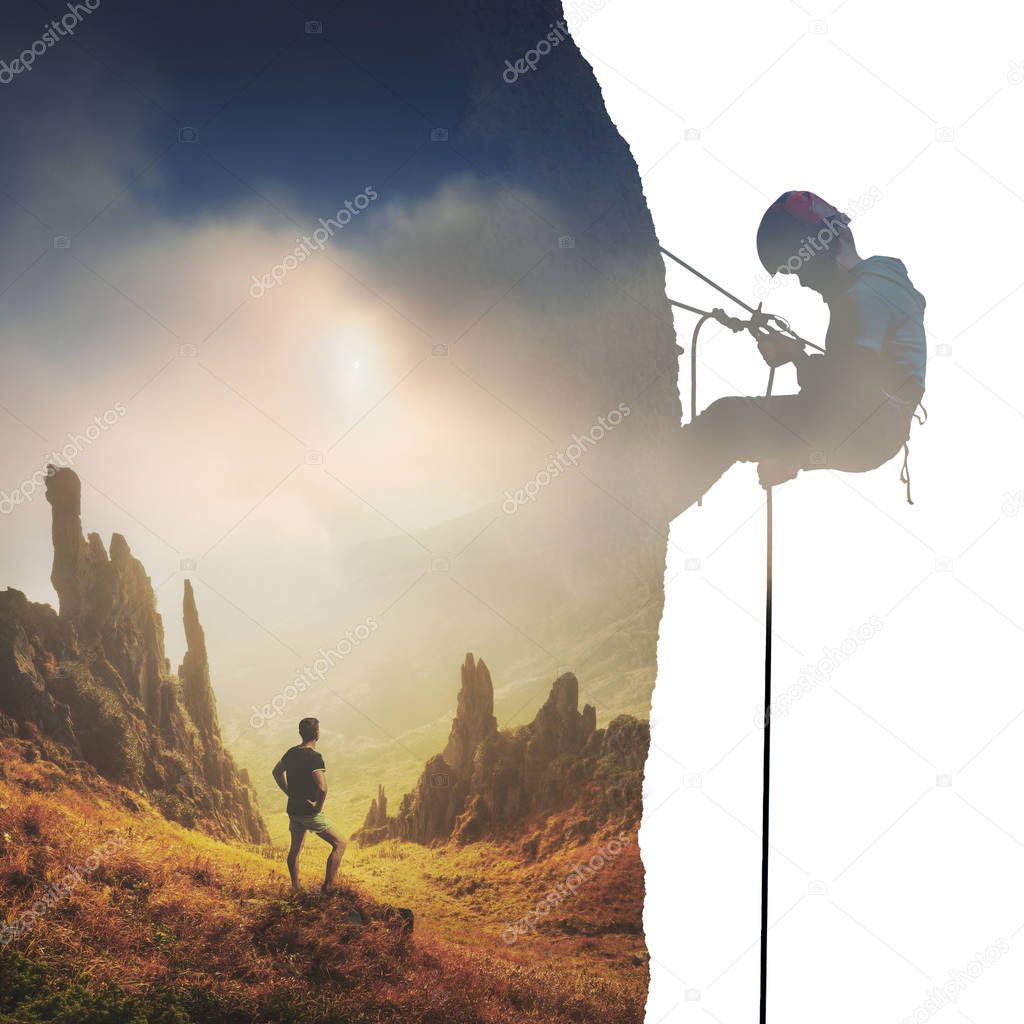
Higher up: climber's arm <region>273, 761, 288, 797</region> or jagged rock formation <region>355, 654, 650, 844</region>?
jagged rock formation <region>355, 654, 650, 844</region>

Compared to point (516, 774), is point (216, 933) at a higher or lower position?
lower

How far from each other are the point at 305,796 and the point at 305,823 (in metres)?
0.17

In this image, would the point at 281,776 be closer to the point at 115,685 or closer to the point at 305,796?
the point at 305,796

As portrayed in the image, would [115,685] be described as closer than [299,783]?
Yes

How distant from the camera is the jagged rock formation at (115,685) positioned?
6660 millimetres

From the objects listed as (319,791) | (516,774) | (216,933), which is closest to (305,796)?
(319,791)

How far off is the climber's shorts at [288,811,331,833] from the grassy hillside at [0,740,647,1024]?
0.15 m

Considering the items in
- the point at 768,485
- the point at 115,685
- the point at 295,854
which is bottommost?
the point at 295,854

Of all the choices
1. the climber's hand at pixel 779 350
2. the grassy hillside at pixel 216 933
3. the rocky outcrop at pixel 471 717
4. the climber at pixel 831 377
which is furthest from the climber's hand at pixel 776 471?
the grassy hillside at pixel 216 933

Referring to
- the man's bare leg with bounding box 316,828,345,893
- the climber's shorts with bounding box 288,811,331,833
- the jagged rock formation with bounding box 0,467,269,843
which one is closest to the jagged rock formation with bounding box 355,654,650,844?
the man's bare leg with bounding box 316,828,345,893

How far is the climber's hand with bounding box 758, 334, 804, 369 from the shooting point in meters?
7.87

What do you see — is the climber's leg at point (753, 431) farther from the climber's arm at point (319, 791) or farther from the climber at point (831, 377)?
the climber's arm at point (319, 791)

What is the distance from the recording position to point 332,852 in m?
7.04

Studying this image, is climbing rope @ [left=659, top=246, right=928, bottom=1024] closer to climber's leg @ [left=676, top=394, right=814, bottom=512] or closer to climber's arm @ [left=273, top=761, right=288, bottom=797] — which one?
climber's leg @ [left=676, top=394, right=814, bottom=512]
